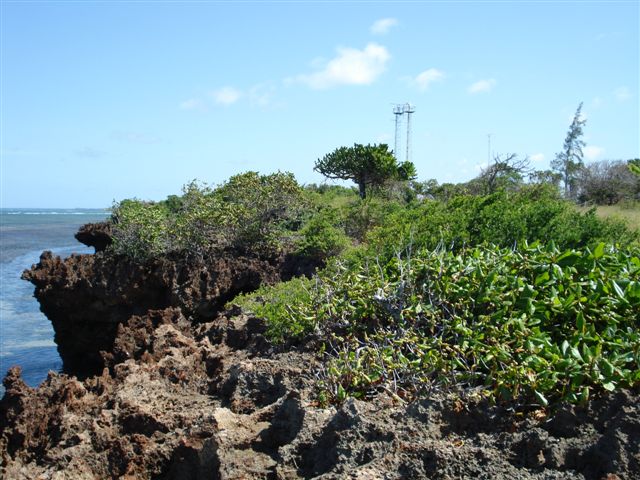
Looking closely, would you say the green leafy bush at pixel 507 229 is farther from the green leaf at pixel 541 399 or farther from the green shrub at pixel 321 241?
the green leaf at pixel 541 399

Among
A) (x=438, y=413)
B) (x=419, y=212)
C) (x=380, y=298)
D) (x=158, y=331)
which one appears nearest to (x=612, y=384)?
(x=438, y=413)

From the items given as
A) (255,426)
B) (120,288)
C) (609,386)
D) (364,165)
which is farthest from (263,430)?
(364,165)

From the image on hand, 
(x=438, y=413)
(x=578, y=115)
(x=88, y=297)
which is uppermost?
(x=578, y=115)

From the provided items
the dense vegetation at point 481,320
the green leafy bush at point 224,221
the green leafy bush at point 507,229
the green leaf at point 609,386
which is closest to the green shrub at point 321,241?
the green leafy bush at point 224,221

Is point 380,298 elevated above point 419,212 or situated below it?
below

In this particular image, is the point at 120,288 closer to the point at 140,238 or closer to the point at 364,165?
the point at 140,238

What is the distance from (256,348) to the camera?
20.7 ft

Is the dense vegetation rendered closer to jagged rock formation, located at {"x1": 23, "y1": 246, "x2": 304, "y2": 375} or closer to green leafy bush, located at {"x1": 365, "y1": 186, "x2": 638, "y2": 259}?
green leafy bush, located at {"x1": 365, "y1": 186, "x2": 638, "y2": 259}

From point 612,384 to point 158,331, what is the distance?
4960 millimetres

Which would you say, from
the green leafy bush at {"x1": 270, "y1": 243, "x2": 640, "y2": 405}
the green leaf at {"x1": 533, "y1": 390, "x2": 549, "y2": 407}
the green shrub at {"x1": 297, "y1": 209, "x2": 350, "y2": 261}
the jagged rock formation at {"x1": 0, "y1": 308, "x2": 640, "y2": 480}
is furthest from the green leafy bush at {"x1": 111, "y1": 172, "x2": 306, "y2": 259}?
the green leaf at {"x1": 533, "y1": 390, "x2": 549, "y2": 407}

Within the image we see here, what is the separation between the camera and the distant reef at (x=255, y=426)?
3383mm

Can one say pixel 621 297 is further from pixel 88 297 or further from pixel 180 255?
pixel 88 297

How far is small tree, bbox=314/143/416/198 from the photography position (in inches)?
1334

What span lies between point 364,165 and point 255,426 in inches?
1195
